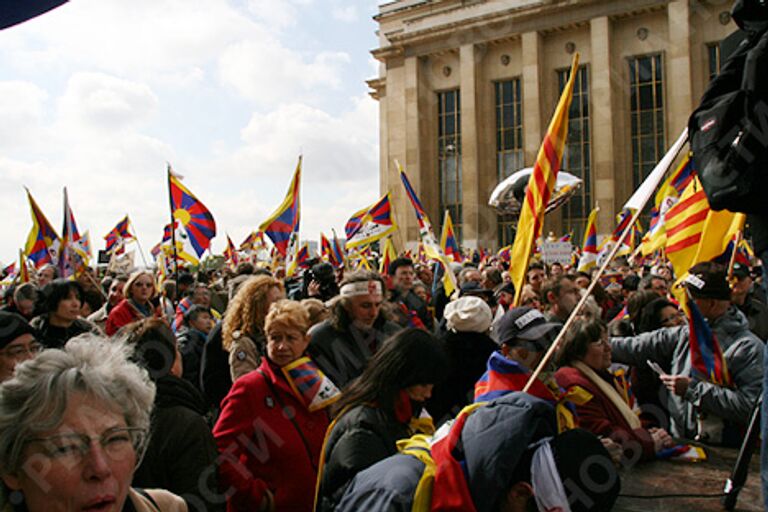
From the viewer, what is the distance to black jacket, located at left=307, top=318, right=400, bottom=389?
4.65 m

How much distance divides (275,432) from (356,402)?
82 cm

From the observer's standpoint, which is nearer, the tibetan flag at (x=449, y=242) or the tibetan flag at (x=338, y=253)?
the tibetan flag at (x=449, y=242)

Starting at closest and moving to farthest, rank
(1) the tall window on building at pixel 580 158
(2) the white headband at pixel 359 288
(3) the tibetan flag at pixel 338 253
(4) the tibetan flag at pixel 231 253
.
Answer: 1. (2) the white headband at pixel 359 288
2. (3) the tibetan flag at pixel 338 253
3. (4) the tibetan flag at pixel 231 253
4. (1) the tall window on building at pixel 580 158

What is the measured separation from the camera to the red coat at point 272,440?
333 cm

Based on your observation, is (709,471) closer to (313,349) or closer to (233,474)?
(233,474)

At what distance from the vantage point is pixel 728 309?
4.01 metres

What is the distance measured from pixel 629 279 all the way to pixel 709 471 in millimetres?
7459

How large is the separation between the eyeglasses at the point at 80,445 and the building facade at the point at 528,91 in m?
30.4

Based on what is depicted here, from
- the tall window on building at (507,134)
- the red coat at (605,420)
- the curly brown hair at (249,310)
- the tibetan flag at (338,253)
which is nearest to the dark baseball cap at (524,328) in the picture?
the red coat at (605,420)

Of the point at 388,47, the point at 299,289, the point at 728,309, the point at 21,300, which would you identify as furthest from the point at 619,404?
the point at 388,47

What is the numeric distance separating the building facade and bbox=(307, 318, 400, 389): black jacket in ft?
89.7

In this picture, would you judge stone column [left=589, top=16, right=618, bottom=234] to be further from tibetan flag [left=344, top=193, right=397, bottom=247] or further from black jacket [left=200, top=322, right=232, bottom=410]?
black jacket [left=200, top=322, right=232, bottom=410]

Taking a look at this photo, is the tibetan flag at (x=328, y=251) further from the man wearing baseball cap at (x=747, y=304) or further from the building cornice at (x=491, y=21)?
the building cornice at (x=491, y=21)

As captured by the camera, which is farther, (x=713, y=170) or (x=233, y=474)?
(x=233, y=474)
